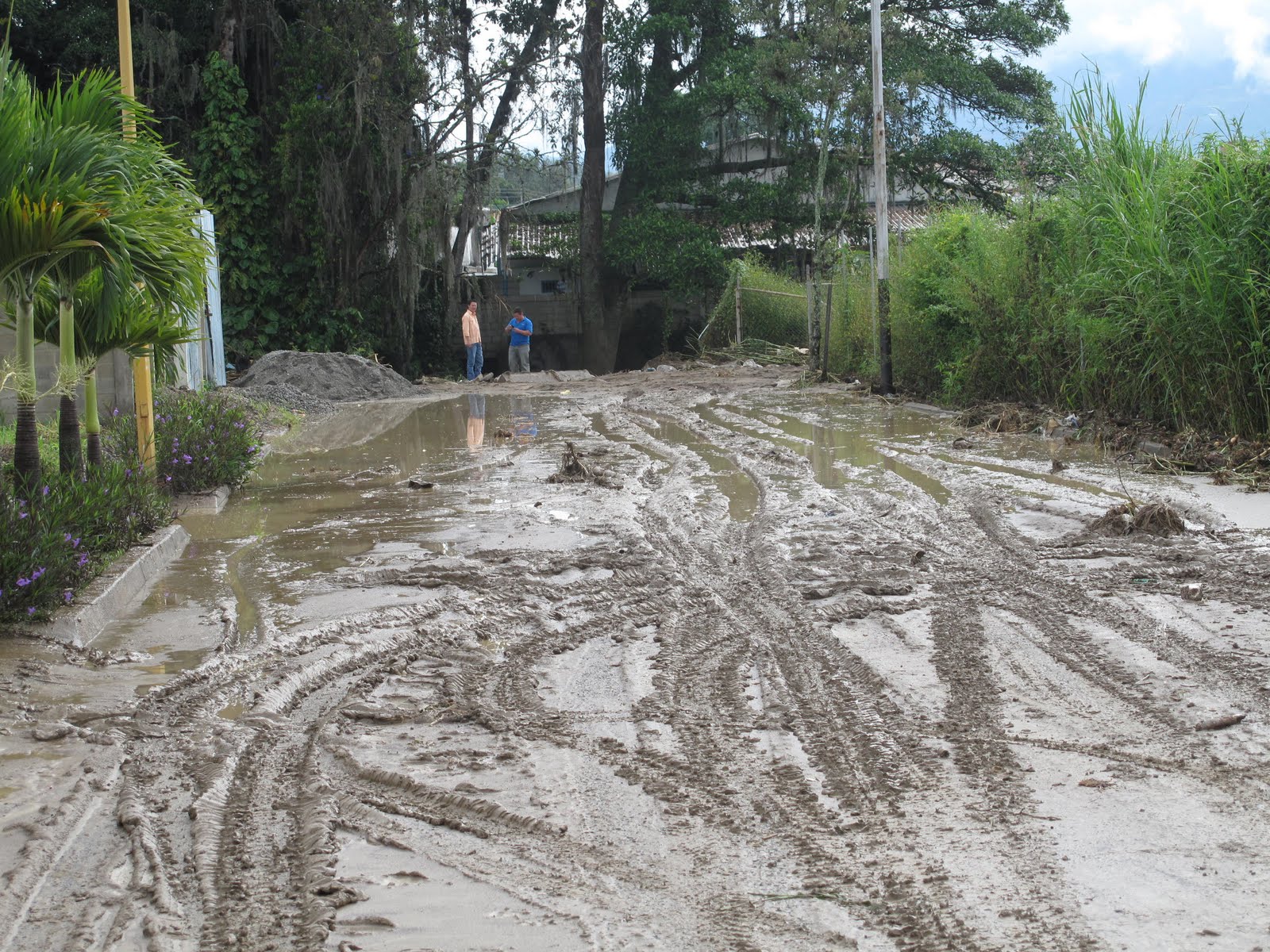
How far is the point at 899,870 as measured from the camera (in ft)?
10.9

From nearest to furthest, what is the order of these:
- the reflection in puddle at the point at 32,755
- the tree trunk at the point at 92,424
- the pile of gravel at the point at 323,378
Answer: the reflection in puddle at the point at 32,755 < the tree trunk at the point at 92,424 < the pile of gravel at the point at 323,378

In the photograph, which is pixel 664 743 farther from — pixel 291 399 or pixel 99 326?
pixel 291 399

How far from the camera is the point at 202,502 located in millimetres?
10023

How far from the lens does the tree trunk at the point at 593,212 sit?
31.0 meters

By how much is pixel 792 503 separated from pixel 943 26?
85.9 feet

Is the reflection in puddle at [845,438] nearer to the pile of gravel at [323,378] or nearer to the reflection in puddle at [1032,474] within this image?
the reflection in puddle at [1032,474]

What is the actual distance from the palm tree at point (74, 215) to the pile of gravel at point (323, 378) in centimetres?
1308

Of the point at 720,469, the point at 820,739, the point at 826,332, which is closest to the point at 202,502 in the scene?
the point at 720,469

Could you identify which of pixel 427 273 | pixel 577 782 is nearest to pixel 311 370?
pixel 427 273

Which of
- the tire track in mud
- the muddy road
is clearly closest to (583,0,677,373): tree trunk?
the muddy road

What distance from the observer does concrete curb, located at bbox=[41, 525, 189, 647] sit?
5805 mm

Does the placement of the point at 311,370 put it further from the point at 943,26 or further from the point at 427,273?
the point at 943,26

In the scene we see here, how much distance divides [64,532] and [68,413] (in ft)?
5.67

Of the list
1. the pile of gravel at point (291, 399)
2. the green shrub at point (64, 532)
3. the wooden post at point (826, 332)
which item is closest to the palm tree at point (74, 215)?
the green shrub at point (64, 532)
